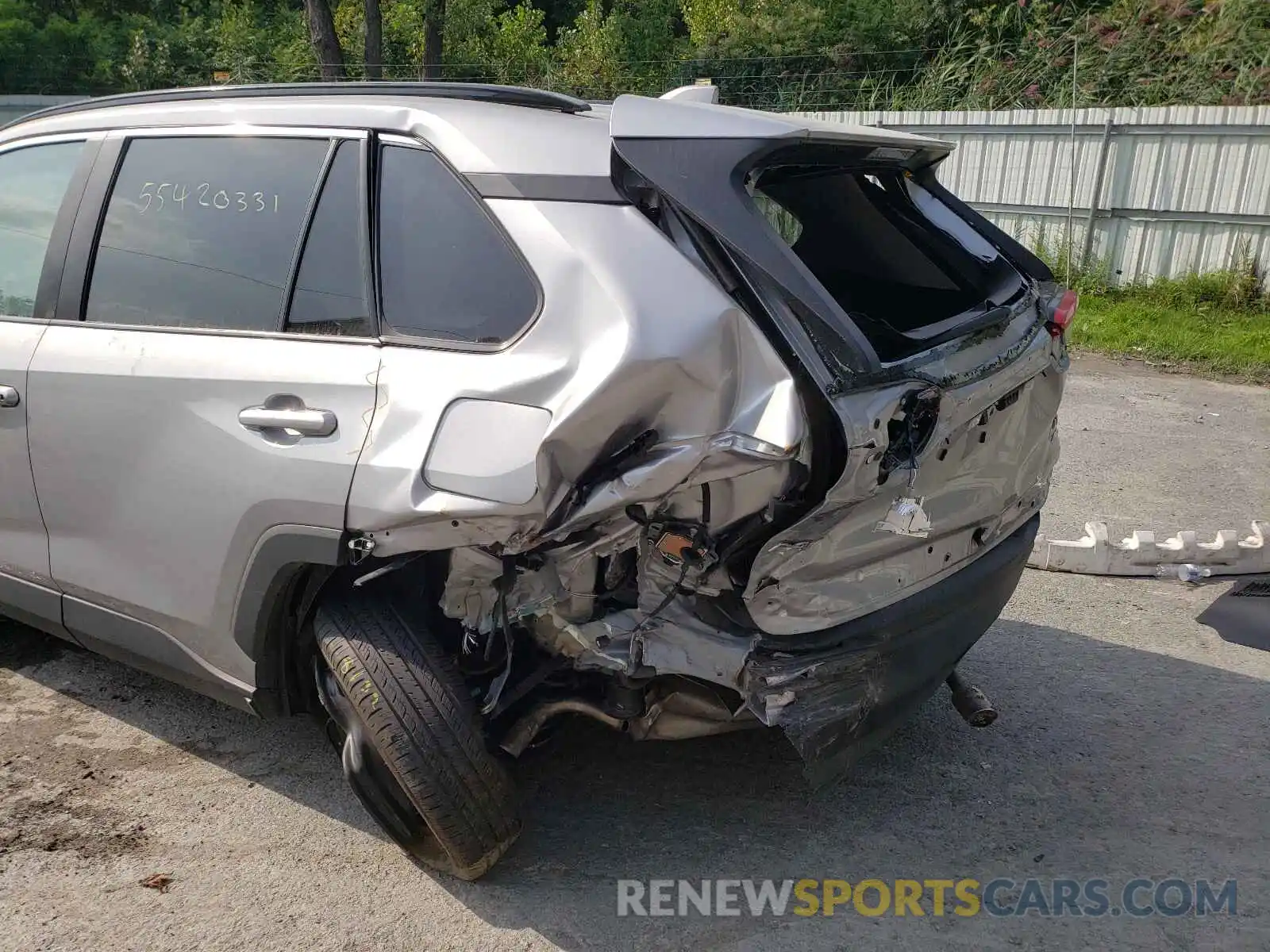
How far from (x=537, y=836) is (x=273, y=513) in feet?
3.77

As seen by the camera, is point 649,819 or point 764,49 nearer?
point 649,819

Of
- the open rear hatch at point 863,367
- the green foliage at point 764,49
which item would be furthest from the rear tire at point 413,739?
the green foliage at point 764,49

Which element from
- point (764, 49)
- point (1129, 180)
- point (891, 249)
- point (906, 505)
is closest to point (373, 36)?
point (764, 49)

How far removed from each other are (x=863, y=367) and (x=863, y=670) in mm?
753

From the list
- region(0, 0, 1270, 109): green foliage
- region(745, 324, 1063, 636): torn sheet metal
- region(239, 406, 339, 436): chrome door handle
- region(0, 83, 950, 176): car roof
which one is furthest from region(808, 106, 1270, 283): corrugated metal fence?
region(239, 406, 339, 436): chrome door handle

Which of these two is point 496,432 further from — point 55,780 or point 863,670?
point 55,780

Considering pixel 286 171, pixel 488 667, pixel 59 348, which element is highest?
pixel 286 171

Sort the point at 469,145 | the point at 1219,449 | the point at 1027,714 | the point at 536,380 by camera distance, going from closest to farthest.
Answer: the point at 536,380 → the point at 469,145 → the point at 1027,714 → the point at 1219,449

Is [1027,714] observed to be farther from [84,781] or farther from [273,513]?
[84,781]

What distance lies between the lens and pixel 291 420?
263 cm

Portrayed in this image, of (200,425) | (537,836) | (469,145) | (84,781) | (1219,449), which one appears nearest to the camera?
(469,145)

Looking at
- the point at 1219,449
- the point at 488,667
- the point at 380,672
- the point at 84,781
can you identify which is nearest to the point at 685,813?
the point at 488,667

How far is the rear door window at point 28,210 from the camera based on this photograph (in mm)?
3369

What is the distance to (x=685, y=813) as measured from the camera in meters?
3.14
